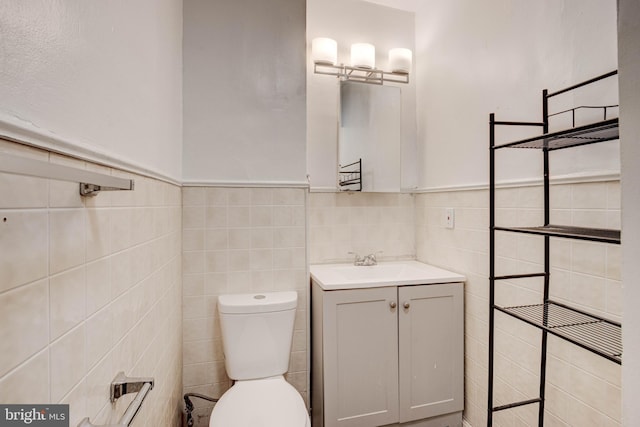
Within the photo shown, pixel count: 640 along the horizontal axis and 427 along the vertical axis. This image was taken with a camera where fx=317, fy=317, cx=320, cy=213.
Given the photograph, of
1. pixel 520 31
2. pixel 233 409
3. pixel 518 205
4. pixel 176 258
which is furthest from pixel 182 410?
pixel 520 31

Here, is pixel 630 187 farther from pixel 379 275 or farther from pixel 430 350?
pixel 379 275

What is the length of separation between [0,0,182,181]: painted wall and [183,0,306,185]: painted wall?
40cm

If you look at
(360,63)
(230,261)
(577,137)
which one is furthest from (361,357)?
(360,63)

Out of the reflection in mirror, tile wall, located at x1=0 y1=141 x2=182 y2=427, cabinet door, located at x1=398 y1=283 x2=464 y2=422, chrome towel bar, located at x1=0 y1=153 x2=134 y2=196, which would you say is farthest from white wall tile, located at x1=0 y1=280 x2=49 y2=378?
the reflection in mirror

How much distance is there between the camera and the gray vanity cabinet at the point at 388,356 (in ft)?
5.14

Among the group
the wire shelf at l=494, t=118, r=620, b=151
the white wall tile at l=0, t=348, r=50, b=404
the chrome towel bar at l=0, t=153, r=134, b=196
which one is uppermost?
the wire shelf at l=494, t=118, r=620, b=151

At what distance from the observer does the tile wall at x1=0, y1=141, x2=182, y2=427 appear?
42 centimetres

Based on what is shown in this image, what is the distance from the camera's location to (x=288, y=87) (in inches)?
66.1

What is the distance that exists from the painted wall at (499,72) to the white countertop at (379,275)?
21.1 inches

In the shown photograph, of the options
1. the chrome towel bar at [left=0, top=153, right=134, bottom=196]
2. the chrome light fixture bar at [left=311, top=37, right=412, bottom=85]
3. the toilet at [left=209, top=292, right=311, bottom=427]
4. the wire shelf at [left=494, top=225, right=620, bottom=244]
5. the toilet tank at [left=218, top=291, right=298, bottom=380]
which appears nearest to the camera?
the chrome towel bar at [left=0, top=153, right=134, bottom=196]

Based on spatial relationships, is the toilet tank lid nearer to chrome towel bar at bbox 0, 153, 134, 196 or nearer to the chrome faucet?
the chrome faucet

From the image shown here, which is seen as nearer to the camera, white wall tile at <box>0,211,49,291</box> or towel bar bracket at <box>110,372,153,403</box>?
white wall tile at <box>0,211,49,291</box>

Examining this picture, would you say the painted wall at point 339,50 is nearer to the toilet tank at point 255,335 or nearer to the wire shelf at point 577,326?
the toilet tank at point 255,335

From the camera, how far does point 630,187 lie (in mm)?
527
